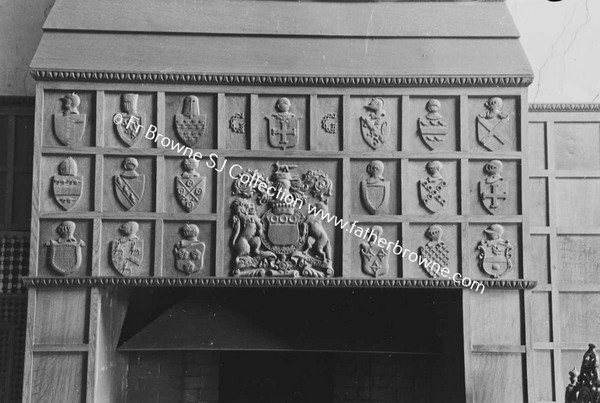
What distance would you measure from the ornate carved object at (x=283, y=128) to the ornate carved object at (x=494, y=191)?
1245mm

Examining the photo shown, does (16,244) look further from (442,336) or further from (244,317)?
(442,336)

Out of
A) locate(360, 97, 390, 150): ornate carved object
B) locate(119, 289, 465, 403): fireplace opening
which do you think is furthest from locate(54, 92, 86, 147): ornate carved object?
locate(360, 97, 390, 150): ornate carved object

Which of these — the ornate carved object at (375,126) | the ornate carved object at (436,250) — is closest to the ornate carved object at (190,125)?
the ornate carved object at (375,126)

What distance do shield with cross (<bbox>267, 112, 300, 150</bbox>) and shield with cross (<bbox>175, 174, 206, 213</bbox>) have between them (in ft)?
1.78

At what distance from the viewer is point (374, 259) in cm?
424

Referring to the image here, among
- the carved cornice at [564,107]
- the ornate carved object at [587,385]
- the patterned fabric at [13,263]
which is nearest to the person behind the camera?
the ornate carved object at [587,385]

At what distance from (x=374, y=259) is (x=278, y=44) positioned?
4.98 ft

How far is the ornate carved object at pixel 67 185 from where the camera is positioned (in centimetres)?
421

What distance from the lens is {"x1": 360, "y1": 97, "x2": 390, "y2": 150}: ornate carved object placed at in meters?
4.32

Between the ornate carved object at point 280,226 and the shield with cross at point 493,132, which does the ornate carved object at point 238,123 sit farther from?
the shield with cross at point 493,132

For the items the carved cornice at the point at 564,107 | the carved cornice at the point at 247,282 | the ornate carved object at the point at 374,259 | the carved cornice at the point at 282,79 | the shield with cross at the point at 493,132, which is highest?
the carved cornice at the point at 282,79

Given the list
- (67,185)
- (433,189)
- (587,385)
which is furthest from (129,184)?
(587,385)

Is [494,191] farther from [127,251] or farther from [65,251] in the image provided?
[65,251]

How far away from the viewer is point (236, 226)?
4.22m
